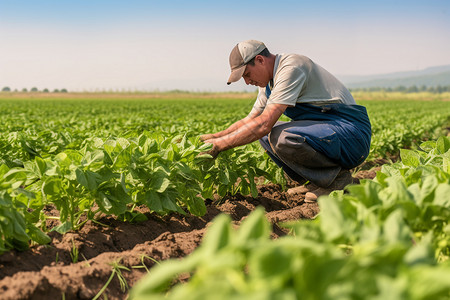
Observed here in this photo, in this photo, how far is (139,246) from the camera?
2.88 meters

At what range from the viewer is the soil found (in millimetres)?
2225

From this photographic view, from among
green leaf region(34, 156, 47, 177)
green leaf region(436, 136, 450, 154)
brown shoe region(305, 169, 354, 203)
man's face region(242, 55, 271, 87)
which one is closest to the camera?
green leaf region(34, 156, 47, 177)

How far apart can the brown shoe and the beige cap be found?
147 cm

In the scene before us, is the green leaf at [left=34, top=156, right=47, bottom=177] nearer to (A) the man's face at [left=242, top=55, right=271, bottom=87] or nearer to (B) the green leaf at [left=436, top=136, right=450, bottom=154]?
(A) the man's face at [left=242, top=55, right=271, bottom=87]

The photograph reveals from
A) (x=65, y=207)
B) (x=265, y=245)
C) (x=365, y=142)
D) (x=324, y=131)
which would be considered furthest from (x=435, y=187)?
(x=365, y=142)

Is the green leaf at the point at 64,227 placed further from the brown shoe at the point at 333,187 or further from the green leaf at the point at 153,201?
the brown shoe at the point at 333,187

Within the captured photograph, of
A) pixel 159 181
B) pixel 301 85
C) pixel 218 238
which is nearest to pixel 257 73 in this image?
pixel 301 85

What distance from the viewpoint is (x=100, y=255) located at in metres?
2.68

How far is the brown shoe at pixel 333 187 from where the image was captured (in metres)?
4.57

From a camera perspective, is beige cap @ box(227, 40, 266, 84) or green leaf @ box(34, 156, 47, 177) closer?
green leaf @ box(34, 156, 47, 177)

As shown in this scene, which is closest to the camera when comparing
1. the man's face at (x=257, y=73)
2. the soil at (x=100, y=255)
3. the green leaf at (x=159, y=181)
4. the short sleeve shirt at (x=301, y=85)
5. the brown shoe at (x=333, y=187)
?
the soil at (x=100, y=255)

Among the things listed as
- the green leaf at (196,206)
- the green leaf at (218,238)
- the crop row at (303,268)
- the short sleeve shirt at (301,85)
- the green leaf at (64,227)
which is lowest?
the green leaf at (196,206)

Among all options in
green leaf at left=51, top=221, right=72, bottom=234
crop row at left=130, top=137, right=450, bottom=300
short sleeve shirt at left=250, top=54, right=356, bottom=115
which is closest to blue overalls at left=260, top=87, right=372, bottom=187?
short sleeve shirt at left=250, top=54, right=356, bottom=115

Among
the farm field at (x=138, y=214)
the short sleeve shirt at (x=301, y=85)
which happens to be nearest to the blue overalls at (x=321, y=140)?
the short sleeve shirt at (x=301, y=85)
